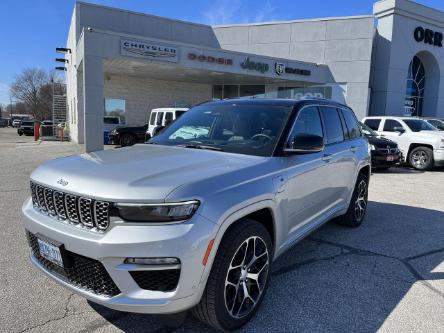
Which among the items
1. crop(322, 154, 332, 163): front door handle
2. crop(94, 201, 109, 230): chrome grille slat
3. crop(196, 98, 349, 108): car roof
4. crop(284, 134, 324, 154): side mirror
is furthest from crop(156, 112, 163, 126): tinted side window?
crop(94, 201, 109, 230): chrome grille slat

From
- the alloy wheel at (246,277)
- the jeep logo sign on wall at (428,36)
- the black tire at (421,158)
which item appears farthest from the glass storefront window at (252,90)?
the alloy wheel at (246,277)

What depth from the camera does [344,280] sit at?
12.5 feet

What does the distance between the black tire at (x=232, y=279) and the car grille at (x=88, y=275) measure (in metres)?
0.62

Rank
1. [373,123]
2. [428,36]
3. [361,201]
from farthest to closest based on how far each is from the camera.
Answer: [428,36] < [373,123] < [361,201]

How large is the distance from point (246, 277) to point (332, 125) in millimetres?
2613

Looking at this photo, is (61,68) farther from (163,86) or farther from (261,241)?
(261,241)

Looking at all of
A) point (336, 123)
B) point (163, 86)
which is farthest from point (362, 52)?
point (336, 123)

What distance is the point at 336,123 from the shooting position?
4.96 metres

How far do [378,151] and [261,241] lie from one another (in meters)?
9.87

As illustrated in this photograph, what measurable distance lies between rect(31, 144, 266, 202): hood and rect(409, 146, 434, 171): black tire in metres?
11.6

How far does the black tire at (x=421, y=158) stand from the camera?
41.8 ft

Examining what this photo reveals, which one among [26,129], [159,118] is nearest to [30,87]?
[26,129]

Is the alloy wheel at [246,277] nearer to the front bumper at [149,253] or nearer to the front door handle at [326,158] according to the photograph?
the front bumper at [149,253]

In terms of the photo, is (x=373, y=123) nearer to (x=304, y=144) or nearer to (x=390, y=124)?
(x=390, y=124)
